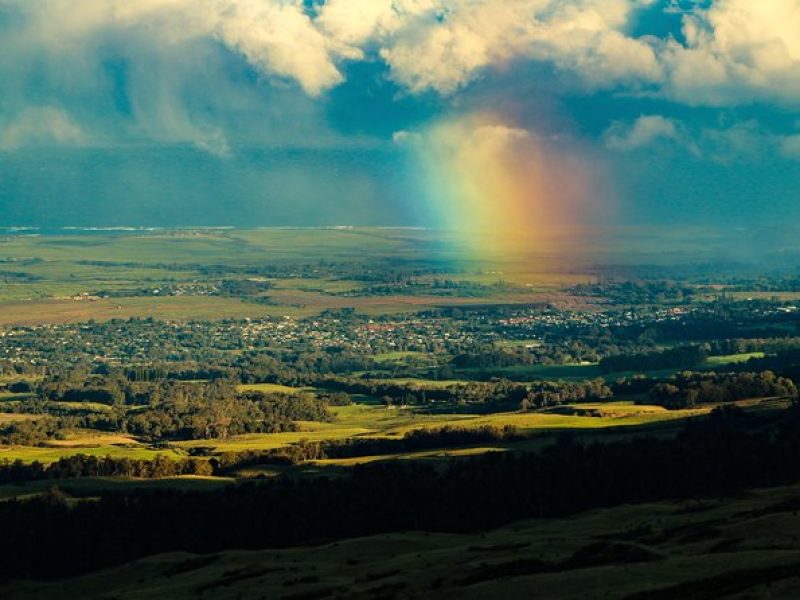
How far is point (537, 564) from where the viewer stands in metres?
46.2

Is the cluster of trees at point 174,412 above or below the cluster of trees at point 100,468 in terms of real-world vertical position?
below

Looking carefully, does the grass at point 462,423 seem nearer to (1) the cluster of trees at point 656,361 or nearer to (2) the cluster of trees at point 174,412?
(2) the cluster of trees at point 174,412

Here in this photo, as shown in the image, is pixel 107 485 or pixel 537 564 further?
pixel 107 485

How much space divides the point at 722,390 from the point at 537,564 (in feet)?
207

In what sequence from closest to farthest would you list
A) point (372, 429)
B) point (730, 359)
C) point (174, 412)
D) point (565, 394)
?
point (372, 429), point (565, 394), point (174, 412), point (730, 359)

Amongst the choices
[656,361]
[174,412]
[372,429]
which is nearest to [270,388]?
[174,412]

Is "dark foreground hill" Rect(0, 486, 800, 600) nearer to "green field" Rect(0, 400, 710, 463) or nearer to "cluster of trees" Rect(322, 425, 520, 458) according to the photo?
"cluster of trees" Rect(322, 425, 520, 458)

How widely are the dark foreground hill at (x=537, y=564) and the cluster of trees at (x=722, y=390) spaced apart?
135 feet

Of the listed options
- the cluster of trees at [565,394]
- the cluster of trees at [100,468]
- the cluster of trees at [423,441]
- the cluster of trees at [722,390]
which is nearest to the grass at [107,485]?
the cluster of trees at [100,468]

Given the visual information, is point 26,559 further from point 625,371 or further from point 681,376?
point 625,371

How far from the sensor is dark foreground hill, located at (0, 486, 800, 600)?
3822cm

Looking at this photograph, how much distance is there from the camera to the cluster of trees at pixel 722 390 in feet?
338

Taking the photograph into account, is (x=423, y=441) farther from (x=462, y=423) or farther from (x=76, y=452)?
(x=76, y=452)

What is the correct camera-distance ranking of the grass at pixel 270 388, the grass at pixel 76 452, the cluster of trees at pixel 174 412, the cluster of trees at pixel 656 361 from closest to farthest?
the grass at pixel 76 452 < the cluster of trees at pixel 174 412 < the grass at pixel 270 388 < the cluster of trees at pixel 656 361
